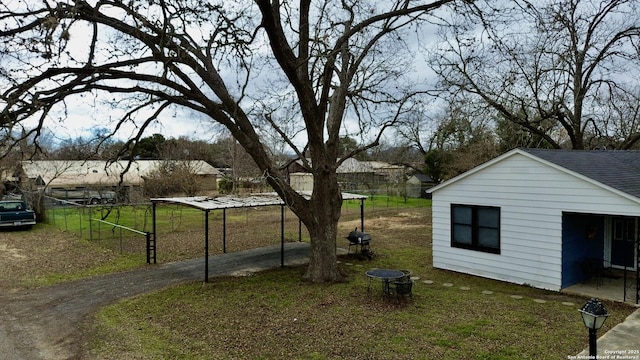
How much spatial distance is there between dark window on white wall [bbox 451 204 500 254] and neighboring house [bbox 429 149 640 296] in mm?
25

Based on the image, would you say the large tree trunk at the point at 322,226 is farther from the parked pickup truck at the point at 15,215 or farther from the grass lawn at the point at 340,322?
the parked pickup truck at the point at 15,215

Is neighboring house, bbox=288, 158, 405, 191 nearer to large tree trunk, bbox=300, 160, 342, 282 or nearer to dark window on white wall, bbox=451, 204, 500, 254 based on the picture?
dark window on white wall, bbox=451, 204, 500, 254

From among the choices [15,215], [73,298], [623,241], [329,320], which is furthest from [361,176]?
[329,320]

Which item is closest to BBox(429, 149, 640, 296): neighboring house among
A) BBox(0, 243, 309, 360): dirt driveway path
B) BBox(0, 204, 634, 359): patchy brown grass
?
BBox(0, 204, 634, 359): patchy brown grass

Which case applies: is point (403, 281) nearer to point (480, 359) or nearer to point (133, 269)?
point (480, 359)

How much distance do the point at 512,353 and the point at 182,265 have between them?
961cm

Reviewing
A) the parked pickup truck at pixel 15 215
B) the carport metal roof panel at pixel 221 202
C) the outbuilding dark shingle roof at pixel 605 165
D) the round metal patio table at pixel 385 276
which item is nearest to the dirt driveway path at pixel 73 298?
the carport metal roof panel at pixel 221 202

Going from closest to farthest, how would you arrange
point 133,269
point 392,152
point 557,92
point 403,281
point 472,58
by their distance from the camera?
point 403,281 < point 472,58 < point 133,269 < point 557,92 < point 392,152

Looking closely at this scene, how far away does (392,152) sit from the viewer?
5259 cm

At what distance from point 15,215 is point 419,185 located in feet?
98.3

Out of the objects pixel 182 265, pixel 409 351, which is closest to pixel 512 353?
pixel 409 351

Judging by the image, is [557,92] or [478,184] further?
[557,92]

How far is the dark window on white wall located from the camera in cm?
1038

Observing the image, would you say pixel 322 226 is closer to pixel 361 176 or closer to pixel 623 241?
pixel 623 241
